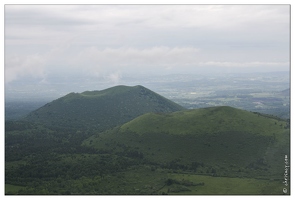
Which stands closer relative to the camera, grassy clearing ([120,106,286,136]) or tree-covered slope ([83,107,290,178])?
tree-covered slope ([83,107,290,178])

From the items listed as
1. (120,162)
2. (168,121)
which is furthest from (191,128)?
(120,162)

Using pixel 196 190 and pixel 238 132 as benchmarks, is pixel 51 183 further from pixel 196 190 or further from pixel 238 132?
pixel 238 132

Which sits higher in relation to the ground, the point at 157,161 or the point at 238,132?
the point at 238,132

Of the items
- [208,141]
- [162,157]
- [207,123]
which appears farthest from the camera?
[207,123]

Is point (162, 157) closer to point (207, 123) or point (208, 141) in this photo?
point (208, 141)

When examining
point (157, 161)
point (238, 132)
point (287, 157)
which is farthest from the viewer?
point (238, 132)

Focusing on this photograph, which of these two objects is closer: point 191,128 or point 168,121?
point 191,128

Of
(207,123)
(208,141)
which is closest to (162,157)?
(208,141)
